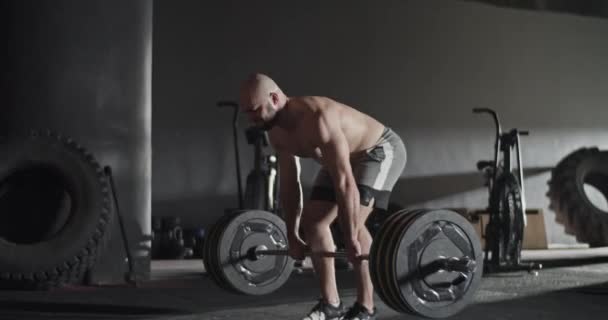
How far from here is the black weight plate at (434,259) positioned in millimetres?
2473

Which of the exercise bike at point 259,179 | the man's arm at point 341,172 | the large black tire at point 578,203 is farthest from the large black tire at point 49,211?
the large black tire at point 578,203

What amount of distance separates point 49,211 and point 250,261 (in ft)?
5.61

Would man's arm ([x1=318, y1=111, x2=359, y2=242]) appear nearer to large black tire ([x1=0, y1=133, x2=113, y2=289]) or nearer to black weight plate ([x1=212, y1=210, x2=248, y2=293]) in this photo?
black weight plate ([x1=212, y1=210, x2=248, y2=293])

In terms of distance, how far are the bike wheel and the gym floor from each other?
17 cm

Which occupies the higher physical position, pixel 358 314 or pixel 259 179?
pixel 259 179

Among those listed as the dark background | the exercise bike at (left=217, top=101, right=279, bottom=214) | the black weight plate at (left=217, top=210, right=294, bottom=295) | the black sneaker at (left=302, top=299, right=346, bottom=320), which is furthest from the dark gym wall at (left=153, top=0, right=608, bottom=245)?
the black sneaker at (left=302, top=299, right=346, bottom=320)

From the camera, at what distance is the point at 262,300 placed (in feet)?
12.1

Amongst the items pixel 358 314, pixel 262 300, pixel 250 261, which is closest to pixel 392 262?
pixel 358 314

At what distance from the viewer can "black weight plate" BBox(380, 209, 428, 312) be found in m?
2.46

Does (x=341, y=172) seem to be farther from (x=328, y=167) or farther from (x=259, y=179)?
(x=259, y=179)

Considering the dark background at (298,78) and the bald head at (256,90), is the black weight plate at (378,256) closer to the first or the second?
the bald head at (256,90)

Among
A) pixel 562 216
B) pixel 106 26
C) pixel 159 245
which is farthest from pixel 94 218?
pixel 562 216

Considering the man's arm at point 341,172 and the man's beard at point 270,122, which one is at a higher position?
the man's beard at point 270,122

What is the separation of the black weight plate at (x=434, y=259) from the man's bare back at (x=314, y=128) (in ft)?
1.49
